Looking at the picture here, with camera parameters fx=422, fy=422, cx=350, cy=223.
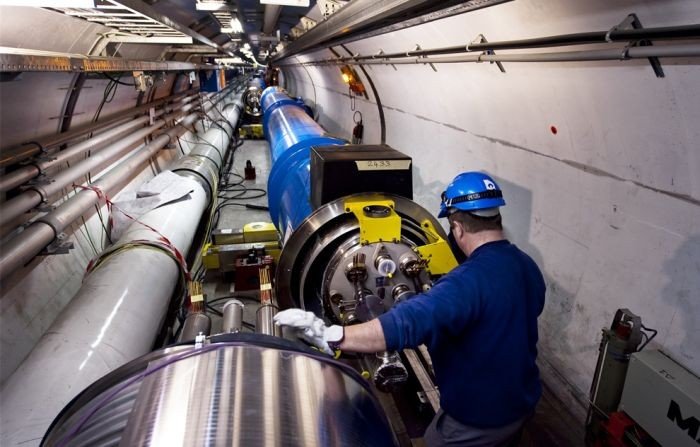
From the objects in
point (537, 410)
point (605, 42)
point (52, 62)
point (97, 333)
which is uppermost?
point (605, 42)

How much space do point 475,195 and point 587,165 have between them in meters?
0.99

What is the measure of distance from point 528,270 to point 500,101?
1.51m

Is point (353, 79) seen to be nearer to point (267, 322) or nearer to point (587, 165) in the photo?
point (587, 165)

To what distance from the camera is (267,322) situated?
1.73 metres

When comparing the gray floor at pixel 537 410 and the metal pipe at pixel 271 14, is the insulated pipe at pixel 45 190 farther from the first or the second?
the metal pipe at pixel 271 14

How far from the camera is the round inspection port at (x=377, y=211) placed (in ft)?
5.89

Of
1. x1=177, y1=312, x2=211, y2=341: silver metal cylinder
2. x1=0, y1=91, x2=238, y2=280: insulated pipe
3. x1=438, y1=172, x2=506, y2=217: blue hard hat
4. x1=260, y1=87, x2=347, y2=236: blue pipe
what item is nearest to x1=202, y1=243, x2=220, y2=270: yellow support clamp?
x1=260, y1=87, x2=347, y2=236: blue pipe

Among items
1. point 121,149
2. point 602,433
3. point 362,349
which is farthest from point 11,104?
point 602,433

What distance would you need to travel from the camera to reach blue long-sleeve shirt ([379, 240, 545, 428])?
4.03 feet

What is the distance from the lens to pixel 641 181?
5.77 ft

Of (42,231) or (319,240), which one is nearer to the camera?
(319,240)

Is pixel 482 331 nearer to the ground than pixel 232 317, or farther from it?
farther from it

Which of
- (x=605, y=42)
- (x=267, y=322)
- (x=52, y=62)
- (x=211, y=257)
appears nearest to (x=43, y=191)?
(x=52, y=62)

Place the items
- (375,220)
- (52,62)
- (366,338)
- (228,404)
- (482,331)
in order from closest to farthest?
(228,404)
(366,338)
(482,331)
(52,62)
(375,220)
